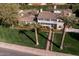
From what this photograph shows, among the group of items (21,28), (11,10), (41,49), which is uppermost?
(11,10)

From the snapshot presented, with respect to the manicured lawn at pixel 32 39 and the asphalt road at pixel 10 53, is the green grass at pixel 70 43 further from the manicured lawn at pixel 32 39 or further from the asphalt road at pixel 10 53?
the asphalt road at pixel 10 53

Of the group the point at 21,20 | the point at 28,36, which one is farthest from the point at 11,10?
the point at 28,36

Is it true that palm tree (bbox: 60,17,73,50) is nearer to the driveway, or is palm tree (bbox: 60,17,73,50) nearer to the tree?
the driveway

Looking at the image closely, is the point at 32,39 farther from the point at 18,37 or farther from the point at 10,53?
the point at 10,53

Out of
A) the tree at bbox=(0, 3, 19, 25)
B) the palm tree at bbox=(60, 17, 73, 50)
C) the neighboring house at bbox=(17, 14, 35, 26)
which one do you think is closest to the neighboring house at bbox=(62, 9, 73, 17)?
the palm tree at bbox=(60, 17, 73, 50)

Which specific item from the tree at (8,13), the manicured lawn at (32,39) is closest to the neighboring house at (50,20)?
the manicured lawn at (32,39)

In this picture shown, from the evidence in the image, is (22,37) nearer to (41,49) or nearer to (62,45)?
(41,49)
